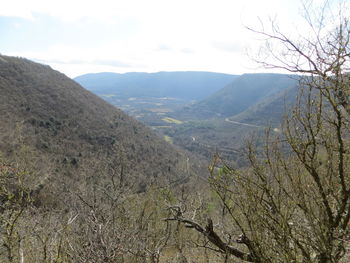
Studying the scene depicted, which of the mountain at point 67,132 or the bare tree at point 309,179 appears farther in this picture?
the mountain at point 67,132

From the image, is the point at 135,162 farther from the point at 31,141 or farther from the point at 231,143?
the point at 231,143

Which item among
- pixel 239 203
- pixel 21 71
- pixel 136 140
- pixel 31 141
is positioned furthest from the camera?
pixel 21 71

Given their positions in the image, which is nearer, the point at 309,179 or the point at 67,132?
the point at 309,179

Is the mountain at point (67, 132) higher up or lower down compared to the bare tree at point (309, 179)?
lower down

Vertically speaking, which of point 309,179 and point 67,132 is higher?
point 309,179

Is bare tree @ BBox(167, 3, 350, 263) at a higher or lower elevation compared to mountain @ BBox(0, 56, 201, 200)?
higher

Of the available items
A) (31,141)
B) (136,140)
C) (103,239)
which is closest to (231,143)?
(136,140)

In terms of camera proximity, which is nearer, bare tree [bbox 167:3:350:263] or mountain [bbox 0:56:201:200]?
bare tree [bbox 167:3:350:263]

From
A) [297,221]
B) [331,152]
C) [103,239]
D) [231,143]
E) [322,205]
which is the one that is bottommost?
[231,143]
